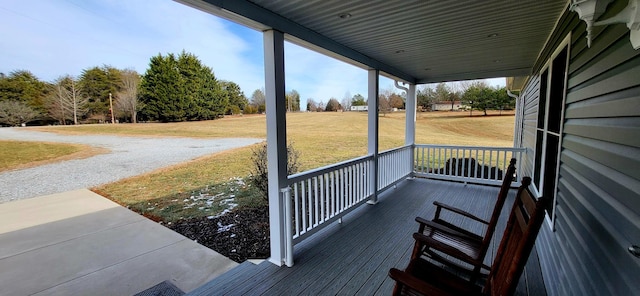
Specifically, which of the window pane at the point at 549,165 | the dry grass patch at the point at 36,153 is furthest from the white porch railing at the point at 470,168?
the dry grass patch at the point at 36,153

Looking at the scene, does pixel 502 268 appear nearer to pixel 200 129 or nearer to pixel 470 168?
pixel 470 168

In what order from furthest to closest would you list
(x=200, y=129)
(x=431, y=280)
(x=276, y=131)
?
1. (x=200, y=129)
2. (x=276, y=131)
3. (x=431, y=280)

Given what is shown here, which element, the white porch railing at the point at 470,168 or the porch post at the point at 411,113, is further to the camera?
the porch post at the point at 411,113

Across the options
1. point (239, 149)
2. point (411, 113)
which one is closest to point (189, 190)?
point (239, 149)

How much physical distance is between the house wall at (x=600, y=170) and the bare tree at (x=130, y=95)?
10.7 m

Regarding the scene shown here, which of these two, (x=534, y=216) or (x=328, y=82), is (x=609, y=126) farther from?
(x=328, y=82)

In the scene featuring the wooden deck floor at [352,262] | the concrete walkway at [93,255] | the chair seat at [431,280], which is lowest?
the concrete walkway at [93,255]

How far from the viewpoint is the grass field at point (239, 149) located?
589 centimetres

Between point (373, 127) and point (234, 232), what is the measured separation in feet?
9.35

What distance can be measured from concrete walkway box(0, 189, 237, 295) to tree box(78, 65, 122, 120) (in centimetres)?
387

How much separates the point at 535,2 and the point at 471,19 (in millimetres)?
485

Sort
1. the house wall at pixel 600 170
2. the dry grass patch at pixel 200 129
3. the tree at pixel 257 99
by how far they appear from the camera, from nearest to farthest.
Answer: the house wall at pixel 600 170
the tree at pixel 257 99
the dry grass patch at pixel 200 129

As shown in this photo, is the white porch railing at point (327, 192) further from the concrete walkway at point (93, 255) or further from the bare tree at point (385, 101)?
the bare tree at point (385, 101)

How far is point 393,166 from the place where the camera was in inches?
204
